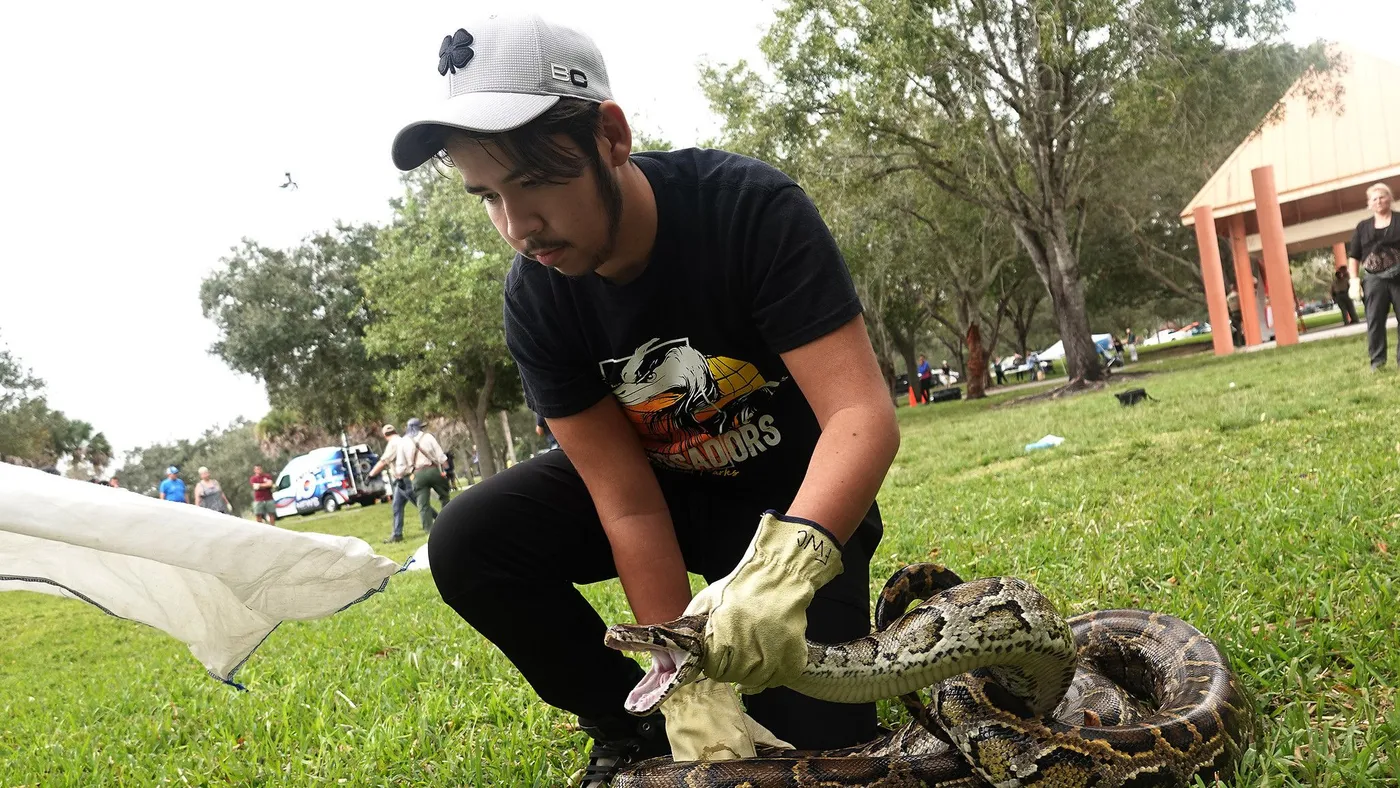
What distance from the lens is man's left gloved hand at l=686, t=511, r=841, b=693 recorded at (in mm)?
2215

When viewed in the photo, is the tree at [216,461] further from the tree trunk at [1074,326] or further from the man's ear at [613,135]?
the man's ear at [613,135]

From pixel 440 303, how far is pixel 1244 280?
81.2ft

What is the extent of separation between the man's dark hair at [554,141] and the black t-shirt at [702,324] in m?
0.48

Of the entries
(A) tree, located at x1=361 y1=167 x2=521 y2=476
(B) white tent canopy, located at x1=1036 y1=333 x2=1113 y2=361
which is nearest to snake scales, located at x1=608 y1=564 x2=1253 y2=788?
(A) tree, located at x1=361 y1=167 x2=521 y2=476

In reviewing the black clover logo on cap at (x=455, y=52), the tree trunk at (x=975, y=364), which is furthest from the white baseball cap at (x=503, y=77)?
the tree trunk at (x=975, y=364)

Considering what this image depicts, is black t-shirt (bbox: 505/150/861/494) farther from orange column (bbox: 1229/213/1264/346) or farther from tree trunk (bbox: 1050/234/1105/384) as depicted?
orange column (bbox: 1229/213/1264/346)

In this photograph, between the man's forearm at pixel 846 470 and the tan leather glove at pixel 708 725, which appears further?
the tan leather glove at pixel 708 725

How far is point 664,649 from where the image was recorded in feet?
7.09

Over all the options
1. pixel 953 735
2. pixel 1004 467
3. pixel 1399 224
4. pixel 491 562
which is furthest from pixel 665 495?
pixel 1399 224

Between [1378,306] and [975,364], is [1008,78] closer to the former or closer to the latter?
[1378,306]

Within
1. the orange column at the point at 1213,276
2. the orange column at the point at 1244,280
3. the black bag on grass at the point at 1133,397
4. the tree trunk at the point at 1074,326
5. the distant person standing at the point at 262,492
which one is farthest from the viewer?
the distant person standing at the point at 262,492

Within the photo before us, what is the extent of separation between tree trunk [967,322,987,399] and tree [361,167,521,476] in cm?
1616

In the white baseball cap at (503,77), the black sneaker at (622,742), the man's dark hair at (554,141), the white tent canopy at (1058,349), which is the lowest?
the white tent canopy at (1058,349)

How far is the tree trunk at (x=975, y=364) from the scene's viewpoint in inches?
1289
